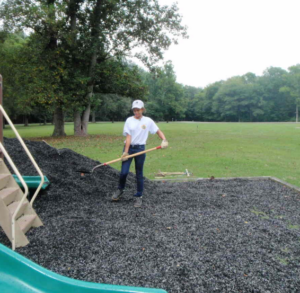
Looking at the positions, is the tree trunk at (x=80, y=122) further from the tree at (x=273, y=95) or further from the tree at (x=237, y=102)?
the tree at (x=273, y=95)

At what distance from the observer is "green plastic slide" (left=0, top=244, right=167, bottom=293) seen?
2.10 m

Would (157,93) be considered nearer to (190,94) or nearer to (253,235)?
(190,94)

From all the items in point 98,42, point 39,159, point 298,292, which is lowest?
point 298,292

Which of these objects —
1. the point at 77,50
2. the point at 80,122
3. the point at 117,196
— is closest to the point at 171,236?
the point at 117,196

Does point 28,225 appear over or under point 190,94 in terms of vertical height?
under

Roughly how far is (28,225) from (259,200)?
3984 millimetres

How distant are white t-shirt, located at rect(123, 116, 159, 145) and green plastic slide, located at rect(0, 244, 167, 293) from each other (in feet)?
9.66

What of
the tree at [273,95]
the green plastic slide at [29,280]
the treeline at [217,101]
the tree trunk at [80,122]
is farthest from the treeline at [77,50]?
the tree at [273,95]

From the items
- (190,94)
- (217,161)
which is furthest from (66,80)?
(190,94)

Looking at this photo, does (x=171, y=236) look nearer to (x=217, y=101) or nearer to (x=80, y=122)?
(x=80, y=122)

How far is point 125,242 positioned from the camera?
3.51 metres

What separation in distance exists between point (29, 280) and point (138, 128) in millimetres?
3112

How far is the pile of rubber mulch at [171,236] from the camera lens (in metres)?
2.82

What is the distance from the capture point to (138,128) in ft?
16.4
